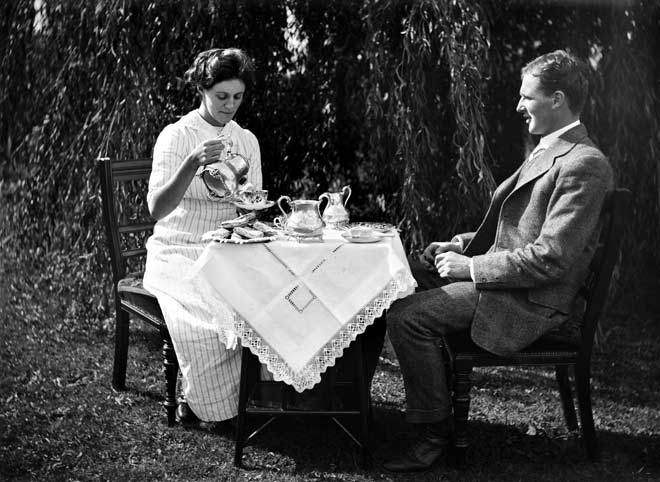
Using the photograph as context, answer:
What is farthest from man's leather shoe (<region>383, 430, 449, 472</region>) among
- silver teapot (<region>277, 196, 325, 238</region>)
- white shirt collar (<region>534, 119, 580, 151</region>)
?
white shirt collar (<region>534, 119, 580, 151</region>)

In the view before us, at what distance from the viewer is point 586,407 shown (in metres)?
3.08

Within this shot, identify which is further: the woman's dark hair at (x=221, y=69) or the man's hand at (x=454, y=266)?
the woman's dark hair at (x=221, y=69)

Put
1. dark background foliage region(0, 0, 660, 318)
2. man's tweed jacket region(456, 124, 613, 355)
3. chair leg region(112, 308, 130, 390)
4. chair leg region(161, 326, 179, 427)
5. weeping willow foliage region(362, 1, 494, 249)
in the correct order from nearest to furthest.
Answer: man's tweed jacket region(456, 124, 613, 355) → chair leg region(161, 326, 179, 427) → chair leg region(112, 308, 130, 390) → weeping willow foliage region(362, 1, 494, 249) → dark background foliage region(0, 0, 660, 318)

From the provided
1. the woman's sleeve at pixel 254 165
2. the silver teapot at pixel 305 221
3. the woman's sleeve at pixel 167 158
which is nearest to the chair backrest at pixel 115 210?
the woman's sleeve at pixel 167 158

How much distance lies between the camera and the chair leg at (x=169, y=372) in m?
3.42

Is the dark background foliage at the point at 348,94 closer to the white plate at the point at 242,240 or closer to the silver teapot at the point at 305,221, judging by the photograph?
the silver teapot at the point at 305,221

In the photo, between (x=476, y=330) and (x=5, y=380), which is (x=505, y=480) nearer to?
(x=476, y=330)

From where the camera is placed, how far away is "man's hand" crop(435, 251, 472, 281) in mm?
2988

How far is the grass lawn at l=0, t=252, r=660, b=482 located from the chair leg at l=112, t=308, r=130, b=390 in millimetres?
58

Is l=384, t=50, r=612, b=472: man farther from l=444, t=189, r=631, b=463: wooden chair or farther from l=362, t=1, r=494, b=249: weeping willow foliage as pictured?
l=362, t=1, r=494, b=249: weeping willow foliage

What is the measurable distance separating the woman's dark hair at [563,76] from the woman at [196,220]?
3.86 ft

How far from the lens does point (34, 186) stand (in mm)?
5039

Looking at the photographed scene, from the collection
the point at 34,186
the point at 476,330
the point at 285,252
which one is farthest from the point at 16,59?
the point at 476,330

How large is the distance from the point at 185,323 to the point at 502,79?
2.31m
